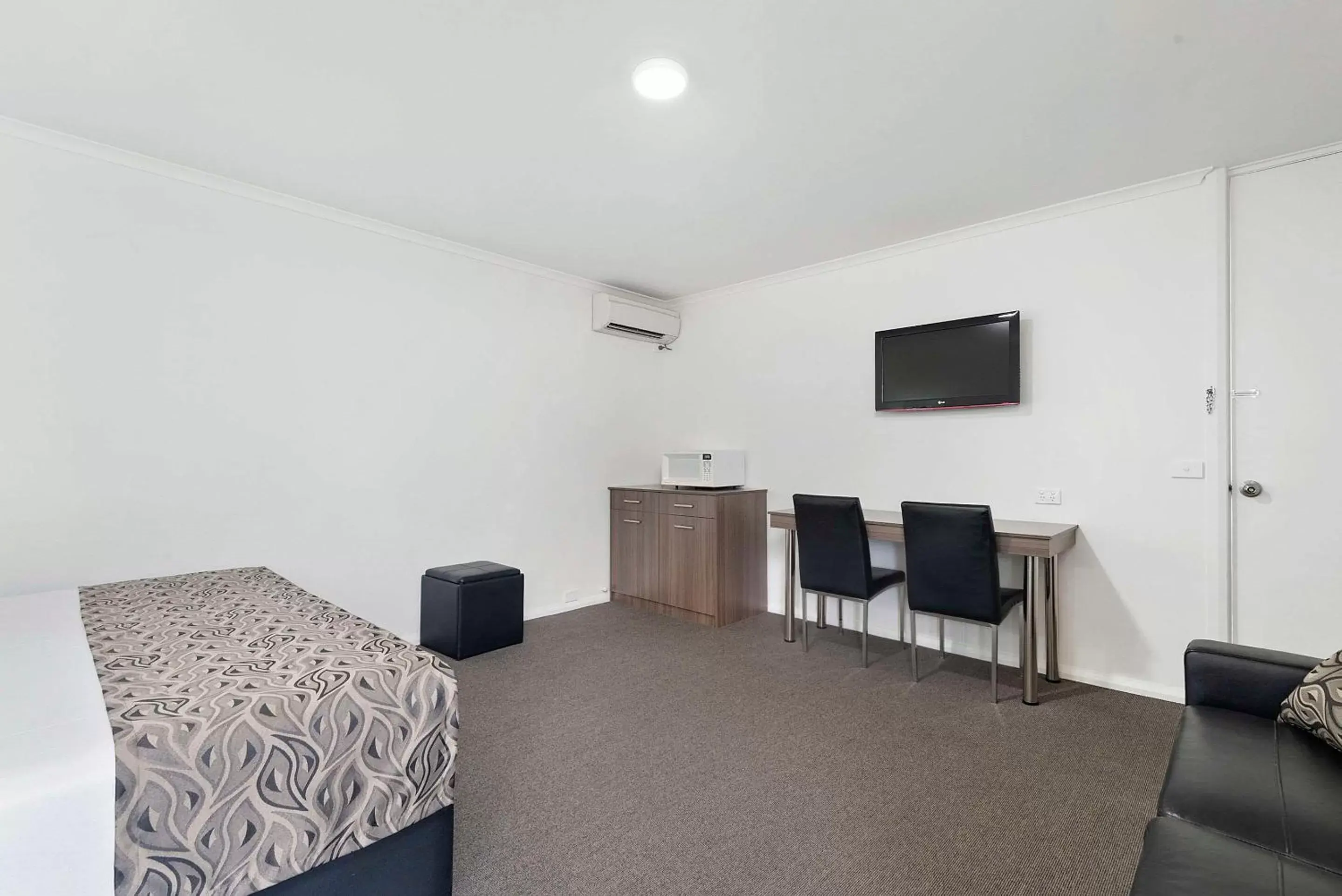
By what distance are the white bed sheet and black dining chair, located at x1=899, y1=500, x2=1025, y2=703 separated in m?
2.96

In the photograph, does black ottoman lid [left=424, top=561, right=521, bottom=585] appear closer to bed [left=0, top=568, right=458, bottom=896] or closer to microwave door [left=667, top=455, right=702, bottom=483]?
microwave door [left=667, top=455, right=702, bottom=483]

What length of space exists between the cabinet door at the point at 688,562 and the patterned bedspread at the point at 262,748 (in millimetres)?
2534

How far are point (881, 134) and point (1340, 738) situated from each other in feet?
7.79

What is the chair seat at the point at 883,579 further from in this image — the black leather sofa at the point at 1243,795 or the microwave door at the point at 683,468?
the black leather sofa at the point at 1243,795

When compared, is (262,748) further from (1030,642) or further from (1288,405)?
(1288,405)

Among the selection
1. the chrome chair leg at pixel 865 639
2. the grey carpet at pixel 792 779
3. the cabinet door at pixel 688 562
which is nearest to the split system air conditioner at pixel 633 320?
the cabinet door at pixel 688 562

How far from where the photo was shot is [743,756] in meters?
2.29

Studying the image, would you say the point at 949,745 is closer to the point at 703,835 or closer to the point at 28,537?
the point at 703,835

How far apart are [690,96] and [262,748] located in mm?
2377

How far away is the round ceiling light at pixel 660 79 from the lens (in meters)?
2.01

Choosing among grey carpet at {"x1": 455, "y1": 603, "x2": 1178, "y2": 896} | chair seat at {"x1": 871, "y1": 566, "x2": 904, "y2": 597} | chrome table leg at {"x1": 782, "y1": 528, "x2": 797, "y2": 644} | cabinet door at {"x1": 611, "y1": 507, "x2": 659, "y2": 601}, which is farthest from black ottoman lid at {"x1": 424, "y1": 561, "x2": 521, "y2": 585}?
chair seat at {"x1": 871, "y1": 566, "x2": 904, "y2": 597}

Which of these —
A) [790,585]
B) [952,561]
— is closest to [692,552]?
[790,585]

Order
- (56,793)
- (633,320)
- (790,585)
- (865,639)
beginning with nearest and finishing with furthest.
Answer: (56,793) < (865,639) < (790,585) < (633,320)

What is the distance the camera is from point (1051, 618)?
3031 millimetres
